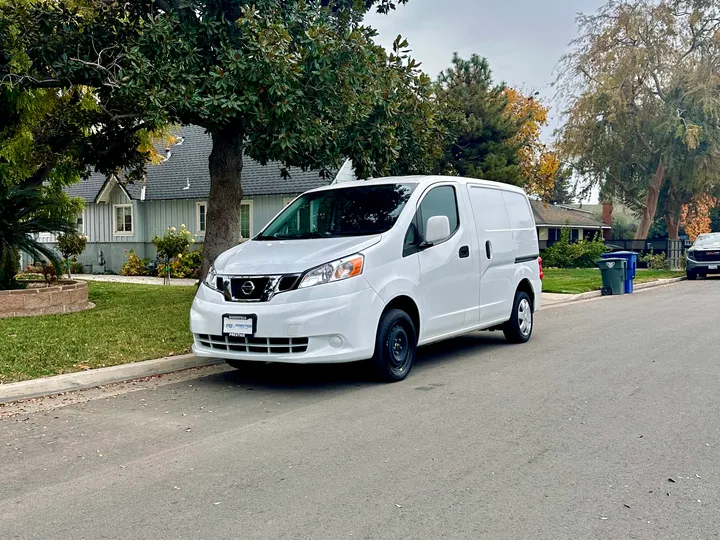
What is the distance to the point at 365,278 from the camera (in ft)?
22.5

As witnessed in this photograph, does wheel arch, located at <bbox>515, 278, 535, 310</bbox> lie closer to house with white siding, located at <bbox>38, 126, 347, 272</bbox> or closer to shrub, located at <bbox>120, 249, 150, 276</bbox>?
house with white siding, located at <bbox>38, 126, 347, 272</bbox>

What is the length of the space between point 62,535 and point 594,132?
33352mm

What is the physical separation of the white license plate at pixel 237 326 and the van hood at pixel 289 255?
460mm

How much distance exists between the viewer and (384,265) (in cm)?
709

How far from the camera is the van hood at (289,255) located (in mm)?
6809

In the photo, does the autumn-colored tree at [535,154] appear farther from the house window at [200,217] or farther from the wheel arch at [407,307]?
the wheel arch at [407,307]

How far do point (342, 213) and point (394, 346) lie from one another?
5.72ft

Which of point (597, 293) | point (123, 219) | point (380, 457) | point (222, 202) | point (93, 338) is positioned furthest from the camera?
point (123, 219)

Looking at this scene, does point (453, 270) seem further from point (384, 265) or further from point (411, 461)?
point (411, 461)

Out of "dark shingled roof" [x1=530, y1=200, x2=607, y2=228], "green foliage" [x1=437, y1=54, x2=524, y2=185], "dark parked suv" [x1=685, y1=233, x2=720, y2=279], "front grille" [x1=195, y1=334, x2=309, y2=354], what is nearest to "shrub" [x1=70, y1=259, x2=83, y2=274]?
"green foliage" [x1=437, y1=54, x2=524, y2=185]

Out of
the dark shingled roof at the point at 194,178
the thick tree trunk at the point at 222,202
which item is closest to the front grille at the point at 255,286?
the thick tree trunk at the point at 222,202

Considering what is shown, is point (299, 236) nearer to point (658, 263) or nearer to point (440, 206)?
point (440, 206)

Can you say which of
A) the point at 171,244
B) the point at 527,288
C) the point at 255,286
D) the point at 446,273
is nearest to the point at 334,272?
the point at 255,286

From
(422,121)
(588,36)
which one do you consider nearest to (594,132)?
(588,36)
